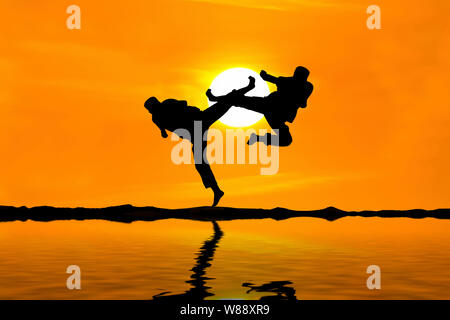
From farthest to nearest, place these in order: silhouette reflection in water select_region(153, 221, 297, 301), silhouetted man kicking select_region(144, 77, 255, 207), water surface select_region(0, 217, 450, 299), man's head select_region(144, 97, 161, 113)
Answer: man's head select_region(144, 97, 161, 113), silhouetted man kicking select_region(144, 77, 255, 207), water surface select_region(0, 217, 450, 299), silhouette reflection in water select_region(153, 221, 297, 301)

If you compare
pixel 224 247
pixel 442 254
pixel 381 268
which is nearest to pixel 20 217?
pixel 224 247

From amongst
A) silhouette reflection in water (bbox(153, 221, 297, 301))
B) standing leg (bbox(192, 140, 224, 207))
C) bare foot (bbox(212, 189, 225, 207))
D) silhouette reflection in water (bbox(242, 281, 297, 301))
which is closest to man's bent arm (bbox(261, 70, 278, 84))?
standing leg (bbox(192, 140, 224, 207))

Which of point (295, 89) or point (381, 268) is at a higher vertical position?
point (295, 89)

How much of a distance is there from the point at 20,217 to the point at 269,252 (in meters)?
10.2

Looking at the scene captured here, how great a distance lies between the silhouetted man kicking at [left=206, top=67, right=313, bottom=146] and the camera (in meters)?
25.2

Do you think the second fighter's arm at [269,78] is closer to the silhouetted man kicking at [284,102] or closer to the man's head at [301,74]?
the silhouetted man kicking at [284,102]

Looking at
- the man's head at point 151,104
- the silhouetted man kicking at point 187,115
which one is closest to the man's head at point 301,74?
the silhouetted man kicking at point 187,115

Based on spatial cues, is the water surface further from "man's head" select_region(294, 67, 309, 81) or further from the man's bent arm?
"man's head" select_region(294, 67, 309, 81)

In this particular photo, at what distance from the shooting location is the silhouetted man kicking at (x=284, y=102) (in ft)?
82.6

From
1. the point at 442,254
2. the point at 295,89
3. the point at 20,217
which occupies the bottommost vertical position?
the point at 442,254

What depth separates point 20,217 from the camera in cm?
2405
